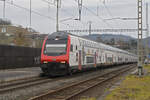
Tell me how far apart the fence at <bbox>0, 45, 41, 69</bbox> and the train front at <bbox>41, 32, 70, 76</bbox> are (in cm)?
643

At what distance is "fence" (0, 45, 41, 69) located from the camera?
2448cm

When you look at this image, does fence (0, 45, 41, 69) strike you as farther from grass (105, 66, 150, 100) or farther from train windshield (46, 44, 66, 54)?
grass (105, 66, 150, 100)

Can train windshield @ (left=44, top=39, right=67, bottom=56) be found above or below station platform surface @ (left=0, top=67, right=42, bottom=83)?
above

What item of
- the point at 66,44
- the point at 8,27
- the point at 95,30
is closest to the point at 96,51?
the point at 66,44

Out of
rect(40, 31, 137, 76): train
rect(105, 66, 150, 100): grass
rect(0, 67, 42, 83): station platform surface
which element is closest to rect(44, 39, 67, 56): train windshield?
rect(40, 31, 137, 76): train

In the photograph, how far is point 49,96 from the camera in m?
10.8

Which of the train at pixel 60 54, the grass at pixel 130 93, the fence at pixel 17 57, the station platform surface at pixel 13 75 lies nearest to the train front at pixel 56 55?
the train at pixel 60 54

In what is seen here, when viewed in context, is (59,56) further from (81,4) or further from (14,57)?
(14,57)

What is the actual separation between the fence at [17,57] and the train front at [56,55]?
6.43 meters

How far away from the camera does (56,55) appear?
1914 centimetres

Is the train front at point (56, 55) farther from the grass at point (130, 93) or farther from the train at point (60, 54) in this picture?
the grass at point (130, 93)

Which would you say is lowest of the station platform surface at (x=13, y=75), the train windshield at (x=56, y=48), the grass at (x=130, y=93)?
the grass at (x=130, y=93)

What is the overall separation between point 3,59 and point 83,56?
7.69 metres

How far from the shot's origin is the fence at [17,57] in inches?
964
